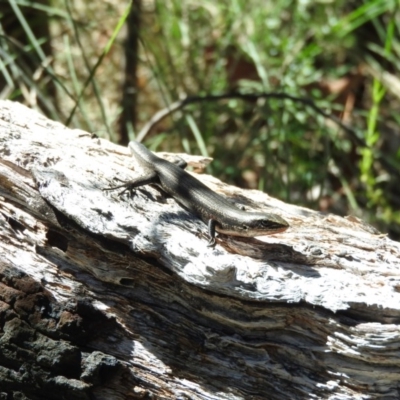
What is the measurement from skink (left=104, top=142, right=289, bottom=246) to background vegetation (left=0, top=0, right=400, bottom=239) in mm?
1663

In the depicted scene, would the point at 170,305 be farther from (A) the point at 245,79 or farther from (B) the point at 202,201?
(A) the point at 245,79

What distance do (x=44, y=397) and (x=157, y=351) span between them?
Result: 1.69 ft

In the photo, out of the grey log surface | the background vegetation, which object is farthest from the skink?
the background vegetation

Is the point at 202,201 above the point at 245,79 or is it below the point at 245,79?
below

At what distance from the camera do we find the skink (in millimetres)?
3367

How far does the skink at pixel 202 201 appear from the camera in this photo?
11.0 feet

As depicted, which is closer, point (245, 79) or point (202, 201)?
point (202, 201)

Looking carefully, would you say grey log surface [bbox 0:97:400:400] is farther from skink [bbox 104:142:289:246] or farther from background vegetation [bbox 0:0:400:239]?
background vegetation [bbox 0:0:400:239]

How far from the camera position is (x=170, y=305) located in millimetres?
3111

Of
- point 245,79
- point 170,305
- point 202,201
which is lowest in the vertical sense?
point 170,305

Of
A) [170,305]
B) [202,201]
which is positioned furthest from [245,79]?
[170,305]

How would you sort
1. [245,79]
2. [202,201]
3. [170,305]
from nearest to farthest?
[170,305]
[202,201]
[245,79]

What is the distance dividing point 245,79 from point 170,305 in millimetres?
4761

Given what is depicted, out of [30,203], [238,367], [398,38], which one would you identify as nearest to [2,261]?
[30,203]
